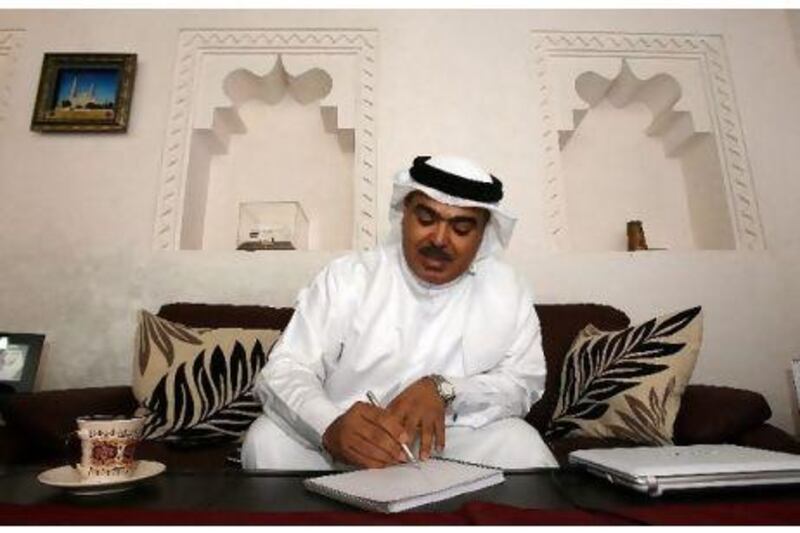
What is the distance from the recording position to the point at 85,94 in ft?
9.48

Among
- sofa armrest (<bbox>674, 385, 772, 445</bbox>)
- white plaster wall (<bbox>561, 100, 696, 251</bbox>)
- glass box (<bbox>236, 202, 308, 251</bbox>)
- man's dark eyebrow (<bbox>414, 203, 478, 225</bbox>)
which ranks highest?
white plaster wall (<bbox>561, 100, 696, 251</bbox>)

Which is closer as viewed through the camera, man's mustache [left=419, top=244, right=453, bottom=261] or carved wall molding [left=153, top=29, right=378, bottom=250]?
man's mustache [left=419, top=244, right=453, bottom=261]

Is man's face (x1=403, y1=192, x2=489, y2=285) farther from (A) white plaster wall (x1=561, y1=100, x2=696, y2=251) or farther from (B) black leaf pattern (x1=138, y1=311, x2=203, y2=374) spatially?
(A) white plaster wall (x1=561, y1=100, x2=696, y2=251)

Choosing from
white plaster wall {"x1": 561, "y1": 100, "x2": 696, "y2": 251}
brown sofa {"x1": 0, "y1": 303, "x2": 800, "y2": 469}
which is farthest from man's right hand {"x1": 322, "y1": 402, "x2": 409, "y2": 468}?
white plaster wall {"x1": 561, "y1": 100, "x2": 696, "y2": 251}

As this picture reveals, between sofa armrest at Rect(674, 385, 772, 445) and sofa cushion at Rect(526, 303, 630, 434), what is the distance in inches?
17.1

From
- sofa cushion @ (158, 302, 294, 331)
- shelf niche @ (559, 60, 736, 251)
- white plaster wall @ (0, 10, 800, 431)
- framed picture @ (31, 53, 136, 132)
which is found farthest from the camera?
shelf niche @ (559, 60, 736, 251)

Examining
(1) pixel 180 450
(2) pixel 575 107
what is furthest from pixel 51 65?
(2) pixel 575 107

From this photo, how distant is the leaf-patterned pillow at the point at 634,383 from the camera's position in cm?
161

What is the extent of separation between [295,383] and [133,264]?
1.70 m

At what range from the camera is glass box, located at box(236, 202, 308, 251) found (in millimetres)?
2777

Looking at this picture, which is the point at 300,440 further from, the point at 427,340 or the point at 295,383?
the point at 427,340

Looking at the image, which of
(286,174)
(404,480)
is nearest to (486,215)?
(404,480)

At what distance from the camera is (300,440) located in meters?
1.35

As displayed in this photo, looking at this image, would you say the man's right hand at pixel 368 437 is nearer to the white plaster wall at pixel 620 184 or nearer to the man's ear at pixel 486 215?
the man's ear at pixel 486 215
